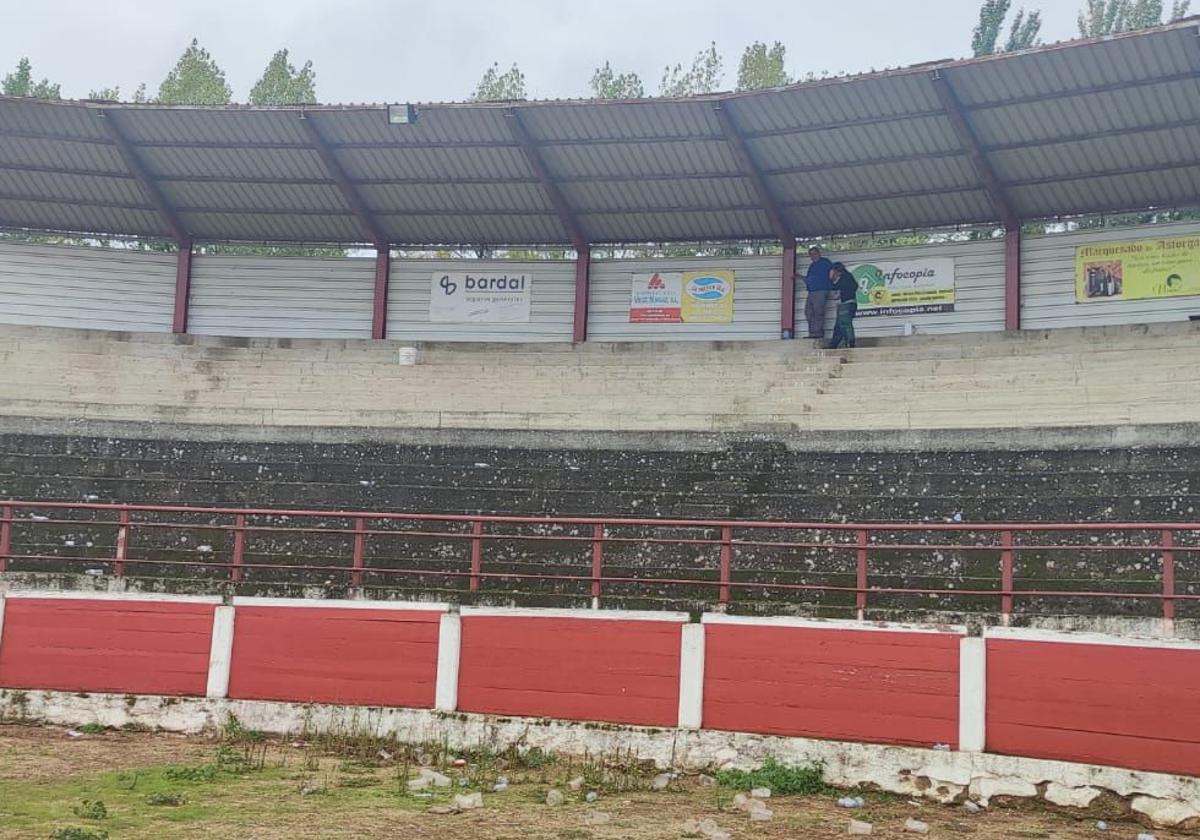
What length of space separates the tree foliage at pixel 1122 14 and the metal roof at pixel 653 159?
1924cm

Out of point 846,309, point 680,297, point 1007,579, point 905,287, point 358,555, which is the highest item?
point 905,287

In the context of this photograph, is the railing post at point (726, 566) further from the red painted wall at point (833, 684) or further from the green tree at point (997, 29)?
the green tree at point (997, 29)

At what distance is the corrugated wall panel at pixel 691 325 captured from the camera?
813 inches

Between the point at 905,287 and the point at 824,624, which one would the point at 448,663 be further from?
the point at 905,287

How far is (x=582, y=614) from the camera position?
10258 millimetres

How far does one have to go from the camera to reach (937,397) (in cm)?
1648

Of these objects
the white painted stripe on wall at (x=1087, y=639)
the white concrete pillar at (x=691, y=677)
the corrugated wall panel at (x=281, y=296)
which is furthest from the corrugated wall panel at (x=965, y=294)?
the white painted stripe on wall at (x=1087, y=639)

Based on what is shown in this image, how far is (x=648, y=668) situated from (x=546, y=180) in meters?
11.2

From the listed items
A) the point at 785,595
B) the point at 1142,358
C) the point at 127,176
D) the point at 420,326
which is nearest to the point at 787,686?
the point at 785,595

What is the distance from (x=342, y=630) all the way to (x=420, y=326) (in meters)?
11.7

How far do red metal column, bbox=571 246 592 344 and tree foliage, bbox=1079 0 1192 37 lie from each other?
21.3 metres

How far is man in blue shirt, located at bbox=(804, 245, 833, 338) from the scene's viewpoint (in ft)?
63.4

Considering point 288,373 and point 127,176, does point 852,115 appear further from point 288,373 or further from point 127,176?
point 127,176

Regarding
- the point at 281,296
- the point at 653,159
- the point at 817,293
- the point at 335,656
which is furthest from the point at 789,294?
the point at 335,656
